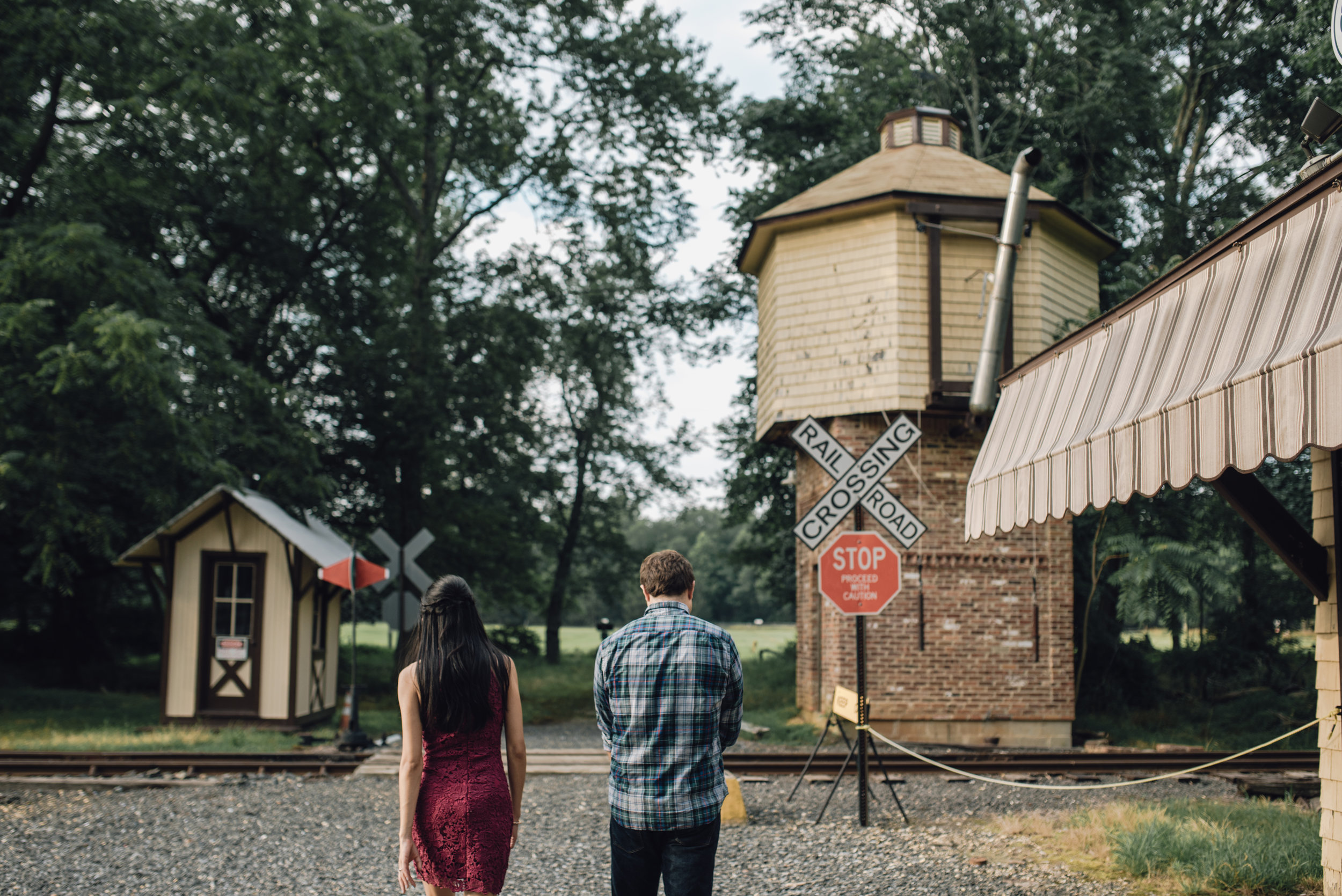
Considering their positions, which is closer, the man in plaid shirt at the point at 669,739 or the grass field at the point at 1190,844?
the man in plaid shirt at the point at 669,739

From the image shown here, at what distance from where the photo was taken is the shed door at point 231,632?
1584 cm

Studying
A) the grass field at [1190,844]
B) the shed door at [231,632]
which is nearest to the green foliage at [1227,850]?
the grass field at [1190,844]

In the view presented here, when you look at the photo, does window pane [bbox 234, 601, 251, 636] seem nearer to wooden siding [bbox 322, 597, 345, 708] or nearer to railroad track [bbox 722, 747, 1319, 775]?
wooden siding [bbox 322, 597, 345, 708]

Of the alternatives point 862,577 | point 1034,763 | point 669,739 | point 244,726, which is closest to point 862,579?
point 862,577

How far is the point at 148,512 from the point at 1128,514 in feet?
55.2

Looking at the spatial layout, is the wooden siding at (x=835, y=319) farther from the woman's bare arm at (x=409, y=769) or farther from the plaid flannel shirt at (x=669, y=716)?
the woman's bare arm at (x=409, y=769)

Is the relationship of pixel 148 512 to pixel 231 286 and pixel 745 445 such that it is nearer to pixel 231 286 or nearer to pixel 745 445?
pixel 231 286

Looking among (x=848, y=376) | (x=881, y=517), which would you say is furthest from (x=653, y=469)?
(x=881, y=517)

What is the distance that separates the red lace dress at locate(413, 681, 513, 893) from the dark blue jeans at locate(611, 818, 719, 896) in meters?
0.51

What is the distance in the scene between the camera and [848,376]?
1602 cm

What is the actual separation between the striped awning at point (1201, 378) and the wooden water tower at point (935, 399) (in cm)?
837

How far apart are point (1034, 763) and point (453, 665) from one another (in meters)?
9.63

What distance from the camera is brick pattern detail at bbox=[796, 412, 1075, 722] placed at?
15414 mm

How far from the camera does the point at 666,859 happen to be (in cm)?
396
